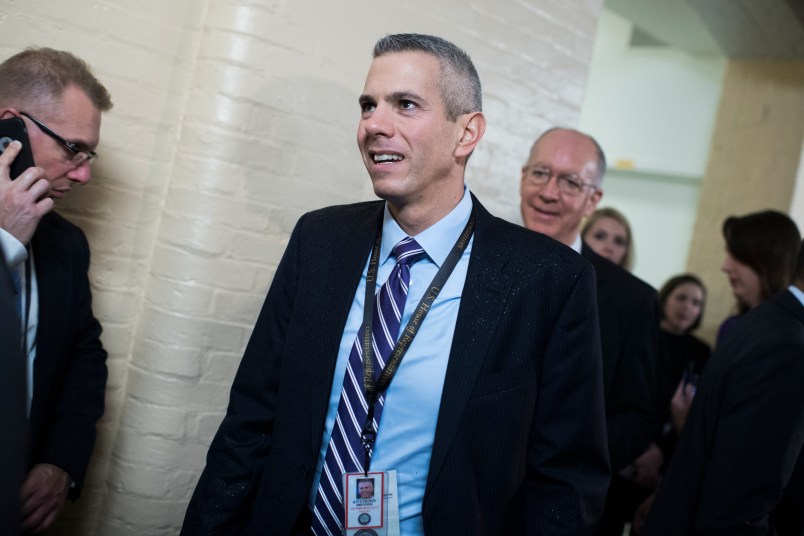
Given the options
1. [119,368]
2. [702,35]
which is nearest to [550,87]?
[119,368]

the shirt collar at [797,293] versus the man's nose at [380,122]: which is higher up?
the man's nose at [380,122]

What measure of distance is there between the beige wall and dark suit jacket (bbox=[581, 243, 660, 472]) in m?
3.09

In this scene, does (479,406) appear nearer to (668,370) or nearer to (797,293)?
(797,293)

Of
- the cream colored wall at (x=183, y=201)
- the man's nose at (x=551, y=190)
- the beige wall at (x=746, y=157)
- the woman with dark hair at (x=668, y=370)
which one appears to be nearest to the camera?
the cream colored wall at (x=183, y=201)

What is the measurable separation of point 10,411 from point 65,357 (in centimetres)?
144

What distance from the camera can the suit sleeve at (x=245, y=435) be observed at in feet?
5.62

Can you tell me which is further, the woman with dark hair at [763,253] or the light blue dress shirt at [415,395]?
the woman with dark hair at [763,253]

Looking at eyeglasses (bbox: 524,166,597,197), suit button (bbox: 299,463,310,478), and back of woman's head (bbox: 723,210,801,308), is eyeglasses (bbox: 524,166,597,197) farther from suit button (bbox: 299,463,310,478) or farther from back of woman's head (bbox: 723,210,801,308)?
suit button (bbox: 299,463,310,478)

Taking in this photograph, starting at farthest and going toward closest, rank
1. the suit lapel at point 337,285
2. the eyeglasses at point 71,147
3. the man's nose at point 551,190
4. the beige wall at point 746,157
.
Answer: the beige wall at point 746,157
the man's nose at point 551,190
the eyeglasses at point 71,147
the suit lapel at point 337,285

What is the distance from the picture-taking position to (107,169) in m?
2.22

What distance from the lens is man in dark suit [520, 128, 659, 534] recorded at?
95.9 inches

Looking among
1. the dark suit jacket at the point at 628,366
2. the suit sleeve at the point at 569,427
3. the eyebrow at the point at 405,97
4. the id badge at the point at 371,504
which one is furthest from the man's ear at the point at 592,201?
the id badge at the point at 371,504

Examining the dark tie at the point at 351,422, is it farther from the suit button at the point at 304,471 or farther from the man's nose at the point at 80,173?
the man's nose at the point at 80,173

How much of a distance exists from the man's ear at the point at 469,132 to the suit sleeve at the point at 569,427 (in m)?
0.43
